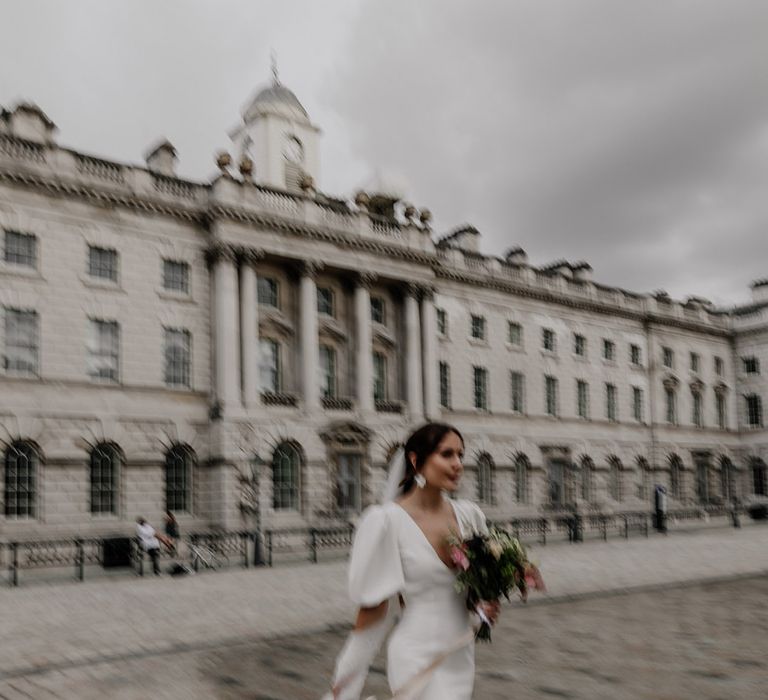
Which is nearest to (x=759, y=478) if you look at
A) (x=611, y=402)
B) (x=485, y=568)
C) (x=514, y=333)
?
(x=611, y=402)

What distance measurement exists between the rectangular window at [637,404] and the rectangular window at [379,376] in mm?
18581

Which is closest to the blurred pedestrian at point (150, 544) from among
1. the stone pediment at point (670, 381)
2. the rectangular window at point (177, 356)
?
the rectangular window at point (177, 356)

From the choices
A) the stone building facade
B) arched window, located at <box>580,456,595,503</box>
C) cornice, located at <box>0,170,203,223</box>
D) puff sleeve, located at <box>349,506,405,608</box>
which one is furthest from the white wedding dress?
arched window, located at <box>580,456,595,503</box>

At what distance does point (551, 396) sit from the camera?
45.0 m

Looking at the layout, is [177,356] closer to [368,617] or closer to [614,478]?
[614,478]

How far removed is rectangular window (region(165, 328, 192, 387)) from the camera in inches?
1215

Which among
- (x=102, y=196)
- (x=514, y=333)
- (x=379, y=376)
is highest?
(x=102, y=196)

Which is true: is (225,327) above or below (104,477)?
above

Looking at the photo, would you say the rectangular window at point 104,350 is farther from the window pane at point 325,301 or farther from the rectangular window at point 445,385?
the rectangular window at point 445,385

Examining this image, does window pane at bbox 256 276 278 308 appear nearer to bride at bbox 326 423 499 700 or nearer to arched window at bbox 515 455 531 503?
arched window at bbox 515 455 531 503

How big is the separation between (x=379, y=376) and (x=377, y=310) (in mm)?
2912

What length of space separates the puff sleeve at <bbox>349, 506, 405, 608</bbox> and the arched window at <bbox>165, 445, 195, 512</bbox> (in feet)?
88.6

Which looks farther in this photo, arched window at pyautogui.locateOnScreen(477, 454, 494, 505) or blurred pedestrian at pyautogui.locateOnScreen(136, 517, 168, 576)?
arched window at pyautogui.locateOnScreen(477, 454, 494, 505)

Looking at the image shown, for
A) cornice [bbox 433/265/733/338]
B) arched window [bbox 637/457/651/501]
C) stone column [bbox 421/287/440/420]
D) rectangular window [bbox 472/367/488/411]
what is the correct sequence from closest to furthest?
stone column [bbox 421/287/440/420]
cornice [bbox 433/265/733/338]
rectangular window [bbox 472/367/488/411]
arched window [bbox 637/457/651/501]
